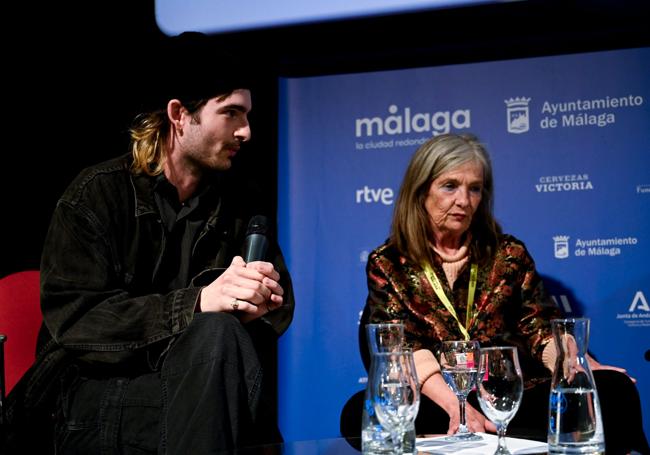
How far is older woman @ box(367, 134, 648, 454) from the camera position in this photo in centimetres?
268

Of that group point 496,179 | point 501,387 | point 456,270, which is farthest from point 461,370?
point 496,179

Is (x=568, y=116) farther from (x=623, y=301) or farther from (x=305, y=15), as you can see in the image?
(x=305, y=15)

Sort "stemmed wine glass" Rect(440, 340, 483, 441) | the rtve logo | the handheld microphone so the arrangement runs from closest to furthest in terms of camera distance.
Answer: "stemmed wine glass" Rect(440, 340, 483, 441)
the handheld microphone
the rtve logo

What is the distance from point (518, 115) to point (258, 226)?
1.61 m

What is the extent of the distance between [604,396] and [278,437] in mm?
950

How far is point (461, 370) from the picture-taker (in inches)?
70.2

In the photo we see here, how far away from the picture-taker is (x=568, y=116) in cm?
325

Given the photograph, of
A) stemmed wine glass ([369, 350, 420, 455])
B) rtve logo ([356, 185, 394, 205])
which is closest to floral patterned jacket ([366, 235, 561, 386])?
rtve logo ([356, 185, 394, 205])

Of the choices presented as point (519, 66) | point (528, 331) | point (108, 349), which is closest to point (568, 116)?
point (519, 66)

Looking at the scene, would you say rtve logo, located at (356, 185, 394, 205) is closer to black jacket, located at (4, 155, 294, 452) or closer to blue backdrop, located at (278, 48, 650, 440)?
blue backdrop, located at (278, 48, 650, 440)

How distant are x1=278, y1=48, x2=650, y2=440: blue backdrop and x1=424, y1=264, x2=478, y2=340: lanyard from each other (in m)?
0.58

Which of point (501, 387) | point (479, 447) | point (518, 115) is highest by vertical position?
point (518, 115)

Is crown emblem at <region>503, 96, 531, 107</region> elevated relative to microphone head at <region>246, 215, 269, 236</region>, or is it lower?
elevated

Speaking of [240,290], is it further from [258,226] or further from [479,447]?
[479,447]
